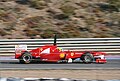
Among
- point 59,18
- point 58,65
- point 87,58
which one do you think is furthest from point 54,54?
point 59,18

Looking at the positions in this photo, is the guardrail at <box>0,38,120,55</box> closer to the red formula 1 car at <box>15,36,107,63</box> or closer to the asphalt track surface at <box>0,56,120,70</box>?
Answer: the asphalt track surface at <box>0,56,120,70</box>

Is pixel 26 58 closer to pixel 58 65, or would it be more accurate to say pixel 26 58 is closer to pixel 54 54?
pixel 54 54

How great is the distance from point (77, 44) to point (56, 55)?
3910 mm

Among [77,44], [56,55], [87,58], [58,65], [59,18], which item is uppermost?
[59,18]

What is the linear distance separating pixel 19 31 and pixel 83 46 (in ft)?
18.2

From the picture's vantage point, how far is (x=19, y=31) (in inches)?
1022

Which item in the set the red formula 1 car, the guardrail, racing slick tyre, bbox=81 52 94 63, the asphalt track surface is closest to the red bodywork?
the red formula 1 car

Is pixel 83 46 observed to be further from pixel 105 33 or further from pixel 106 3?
pixel 106 3

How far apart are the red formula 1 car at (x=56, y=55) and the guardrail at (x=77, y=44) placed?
3371 millimetres

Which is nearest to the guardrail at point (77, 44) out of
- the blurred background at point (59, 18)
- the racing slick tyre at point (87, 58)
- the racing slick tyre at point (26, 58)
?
the blurred background at point (59, 18)

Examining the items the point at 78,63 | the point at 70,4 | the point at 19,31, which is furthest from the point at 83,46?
the point at 70,4

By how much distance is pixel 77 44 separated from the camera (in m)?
22.4

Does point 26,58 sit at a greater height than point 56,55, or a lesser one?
lesser

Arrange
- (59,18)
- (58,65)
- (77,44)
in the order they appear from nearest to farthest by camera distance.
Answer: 1. (58,65)
2. (77,44)
3. (59,18)
